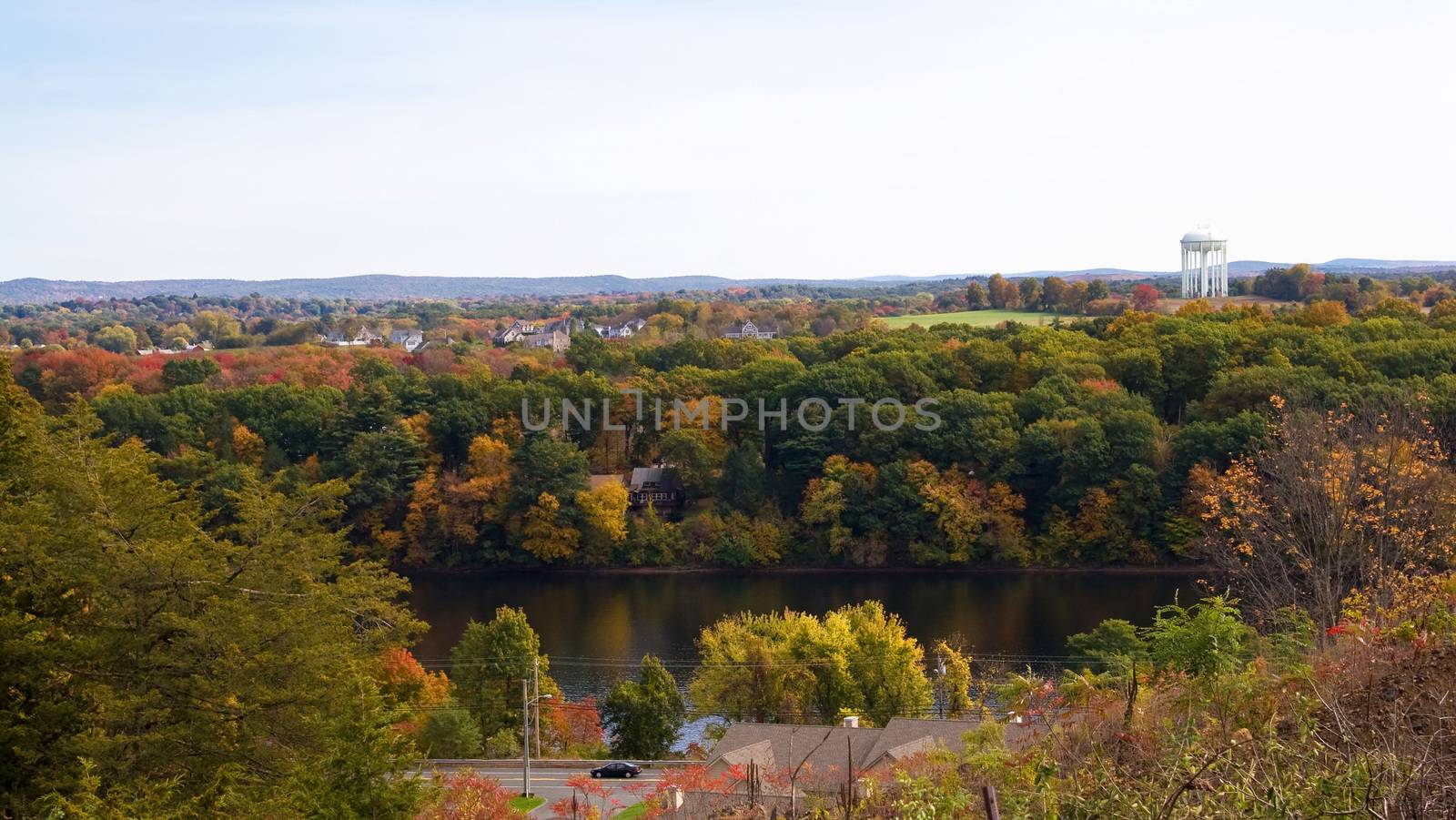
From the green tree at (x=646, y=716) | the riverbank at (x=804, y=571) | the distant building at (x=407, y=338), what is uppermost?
the distant building at (x=407, y=338)

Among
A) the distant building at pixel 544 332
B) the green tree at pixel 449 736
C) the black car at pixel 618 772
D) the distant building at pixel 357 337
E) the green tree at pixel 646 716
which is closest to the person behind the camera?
the black car at pixel 618 772

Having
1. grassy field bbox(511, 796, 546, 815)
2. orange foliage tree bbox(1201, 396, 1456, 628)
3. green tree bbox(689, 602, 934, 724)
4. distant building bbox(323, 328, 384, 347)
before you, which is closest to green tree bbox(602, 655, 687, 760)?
green tree bbox(689, 602, 934, 724)

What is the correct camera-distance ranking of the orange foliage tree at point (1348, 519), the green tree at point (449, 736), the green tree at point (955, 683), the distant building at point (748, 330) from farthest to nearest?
the distant building at point (748, 330) < the green tree at point (955, 683) < the green tree at point (449, 736) < the orange foliage tree at point (1348, 519)

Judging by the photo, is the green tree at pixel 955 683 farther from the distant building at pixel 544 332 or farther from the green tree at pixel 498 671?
the distant building at pixel 544 332

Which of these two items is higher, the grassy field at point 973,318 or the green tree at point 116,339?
the grassy field at point 973,318

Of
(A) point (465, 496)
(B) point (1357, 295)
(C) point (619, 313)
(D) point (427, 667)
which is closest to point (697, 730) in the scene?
(D) point (427, 667)

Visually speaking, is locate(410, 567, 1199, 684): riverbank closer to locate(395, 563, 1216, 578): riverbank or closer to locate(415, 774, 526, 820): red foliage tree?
locate(395, 563, 1216, 578): riverbank

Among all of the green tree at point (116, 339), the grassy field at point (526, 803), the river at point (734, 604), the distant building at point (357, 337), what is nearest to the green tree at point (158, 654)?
the grassy field at point (526, 803)

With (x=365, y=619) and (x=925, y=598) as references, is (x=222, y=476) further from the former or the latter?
(x=365, y=619)
